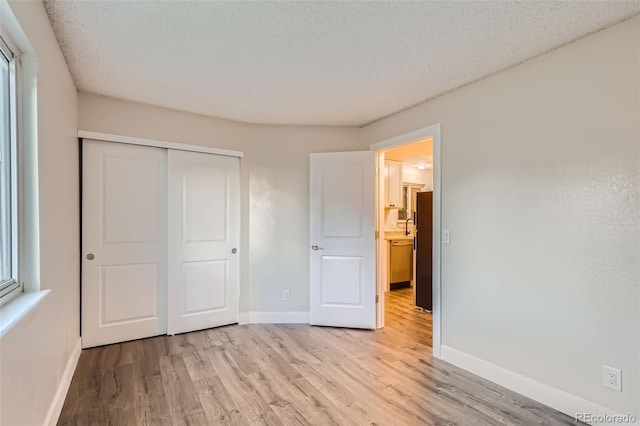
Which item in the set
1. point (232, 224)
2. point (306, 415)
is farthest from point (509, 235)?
point (232, 224)

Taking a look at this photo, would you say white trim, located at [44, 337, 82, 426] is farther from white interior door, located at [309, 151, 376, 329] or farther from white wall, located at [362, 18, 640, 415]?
white wall, located at [362, 18, 640, 415]

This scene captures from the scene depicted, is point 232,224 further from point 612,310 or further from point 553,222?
point 612,310

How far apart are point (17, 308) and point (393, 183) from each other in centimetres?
514

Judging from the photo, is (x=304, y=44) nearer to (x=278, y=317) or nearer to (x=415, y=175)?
(x=278, y=317)

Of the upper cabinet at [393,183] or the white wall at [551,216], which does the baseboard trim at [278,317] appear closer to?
the white wall at [551,216]

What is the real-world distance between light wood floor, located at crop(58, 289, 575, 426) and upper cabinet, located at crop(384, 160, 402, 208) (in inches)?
112

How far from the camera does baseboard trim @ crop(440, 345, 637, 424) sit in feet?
6.40

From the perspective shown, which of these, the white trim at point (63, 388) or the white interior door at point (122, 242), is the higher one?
the white interior door at point (122, 242)

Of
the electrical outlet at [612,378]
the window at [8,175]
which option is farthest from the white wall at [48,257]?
the electrical outlet at [612,378]

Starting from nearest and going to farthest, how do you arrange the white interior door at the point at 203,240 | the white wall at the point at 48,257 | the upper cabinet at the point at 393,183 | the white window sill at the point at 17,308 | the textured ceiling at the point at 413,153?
the white window sill at the point at 17,308, the white wall at the point at 48,257, the white interior door at the point at 203,240, the textured ceiling at the point at 413,153, the upper cabinet at the point at 393,183

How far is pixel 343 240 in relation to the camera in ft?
12.0

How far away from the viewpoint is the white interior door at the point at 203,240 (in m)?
3.36

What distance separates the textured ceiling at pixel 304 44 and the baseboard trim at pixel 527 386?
2.23 m

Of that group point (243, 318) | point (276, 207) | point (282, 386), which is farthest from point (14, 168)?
point (243, 318)
